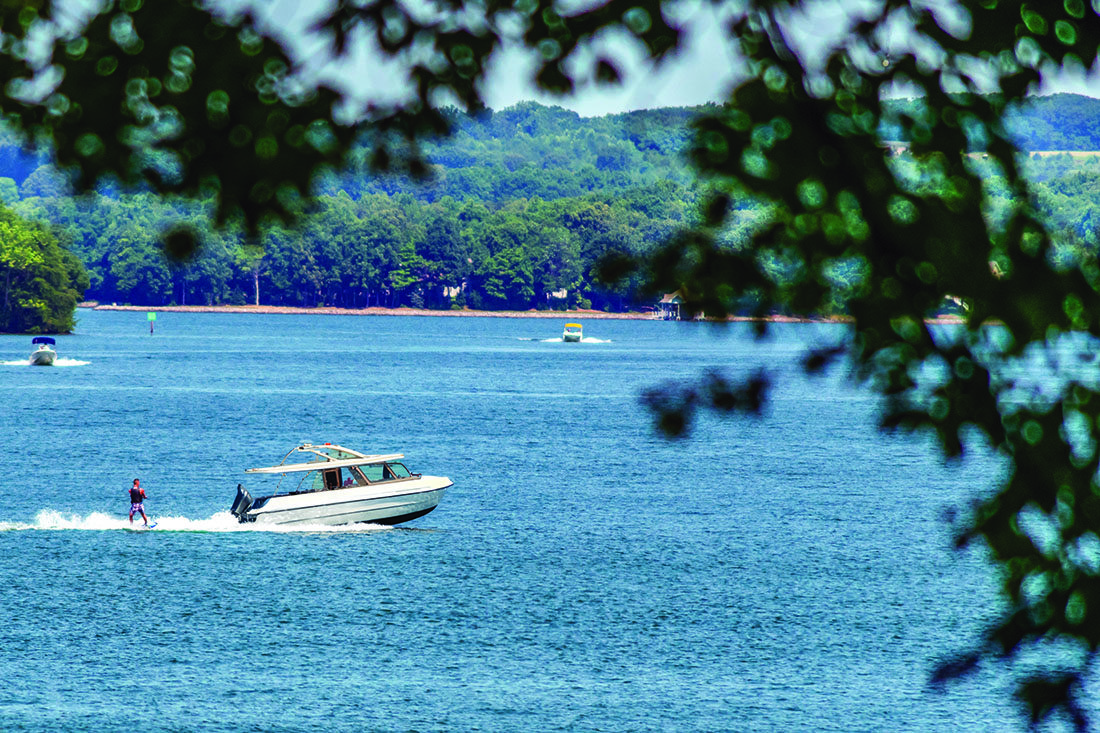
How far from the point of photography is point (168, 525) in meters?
60.1

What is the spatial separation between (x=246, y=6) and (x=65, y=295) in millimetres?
179619

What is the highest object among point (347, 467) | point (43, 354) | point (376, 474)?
point (43, 354)

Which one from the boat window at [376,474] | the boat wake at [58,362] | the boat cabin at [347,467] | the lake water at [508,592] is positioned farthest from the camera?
the boat wake at [58,362]

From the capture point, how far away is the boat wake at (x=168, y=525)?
193ft

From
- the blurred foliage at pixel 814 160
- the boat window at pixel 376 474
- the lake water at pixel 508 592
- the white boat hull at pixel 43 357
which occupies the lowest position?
the lake water at pixel 508 592

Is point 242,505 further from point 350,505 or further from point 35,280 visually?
point 35,280

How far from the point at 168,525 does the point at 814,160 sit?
5835cm

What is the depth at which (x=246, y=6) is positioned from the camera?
481 centimetres

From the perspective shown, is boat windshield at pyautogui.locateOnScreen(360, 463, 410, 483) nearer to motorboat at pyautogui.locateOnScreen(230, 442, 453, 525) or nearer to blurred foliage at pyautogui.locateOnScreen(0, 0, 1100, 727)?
motorboat at pyautogui.locateOnScreen(230, 442, 453, 525)

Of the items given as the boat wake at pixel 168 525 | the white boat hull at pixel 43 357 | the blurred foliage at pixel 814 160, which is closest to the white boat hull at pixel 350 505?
the boat wake at pixel 168 525

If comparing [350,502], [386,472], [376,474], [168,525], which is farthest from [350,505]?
[168,525]

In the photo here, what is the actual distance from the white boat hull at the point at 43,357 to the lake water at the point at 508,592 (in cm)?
5283

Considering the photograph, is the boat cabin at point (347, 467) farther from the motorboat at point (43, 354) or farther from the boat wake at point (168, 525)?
the motorboat at point (43, 354)

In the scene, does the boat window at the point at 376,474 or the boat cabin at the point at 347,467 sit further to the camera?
the boat window at the point at 376,474
